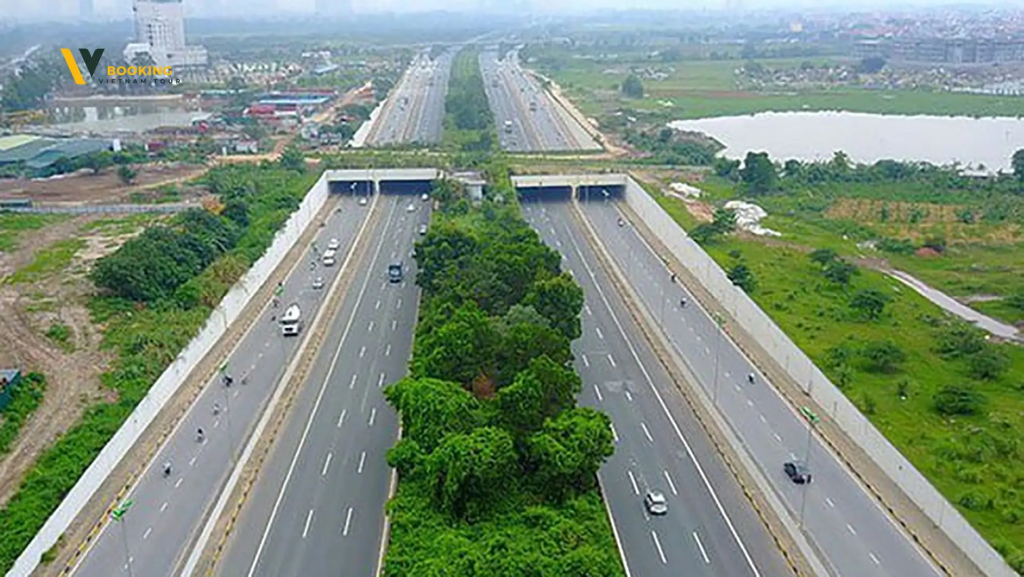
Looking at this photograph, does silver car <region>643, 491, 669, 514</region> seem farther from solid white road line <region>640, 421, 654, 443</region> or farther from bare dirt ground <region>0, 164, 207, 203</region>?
bare dirt ground <region>0, 164, 207, 203</region>

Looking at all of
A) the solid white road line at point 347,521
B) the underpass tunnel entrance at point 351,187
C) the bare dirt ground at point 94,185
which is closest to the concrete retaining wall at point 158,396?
the solid white road line at point 347,521

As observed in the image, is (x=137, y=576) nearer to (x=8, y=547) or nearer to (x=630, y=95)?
(x=8, y=547)

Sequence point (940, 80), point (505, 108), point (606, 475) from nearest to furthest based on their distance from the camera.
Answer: point (606, 475)
point (505, 108)
point (940, 80)

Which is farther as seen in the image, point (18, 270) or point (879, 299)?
point (18, 270)

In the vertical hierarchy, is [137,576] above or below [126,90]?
below

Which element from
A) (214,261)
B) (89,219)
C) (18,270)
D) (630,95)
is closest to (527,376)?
(214,261)

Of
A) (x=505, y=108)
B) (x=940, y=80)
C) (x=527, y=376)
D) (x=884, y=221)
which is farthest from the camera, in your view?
(x=940, y=80)
